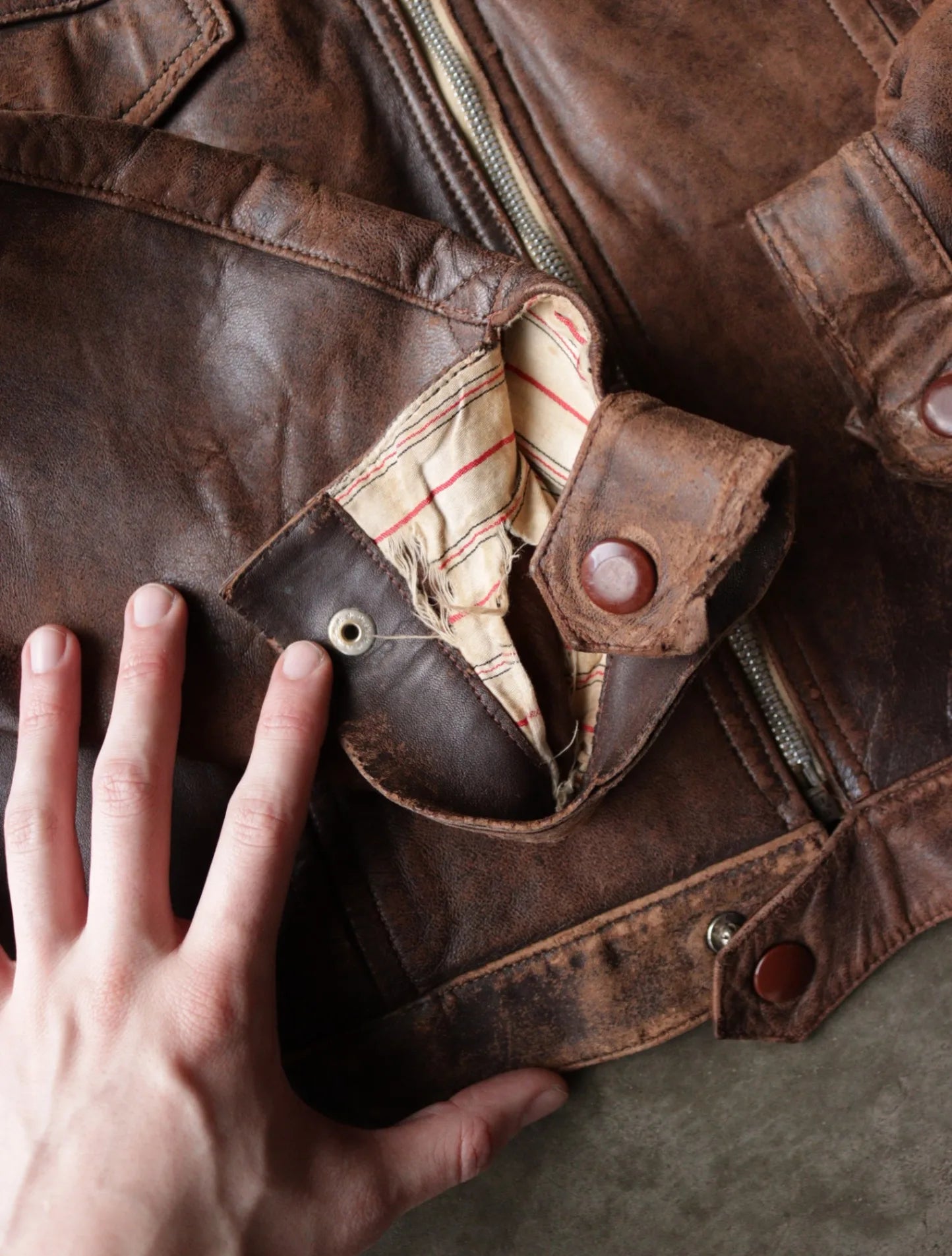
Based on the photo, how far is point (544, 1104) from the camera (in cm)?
109

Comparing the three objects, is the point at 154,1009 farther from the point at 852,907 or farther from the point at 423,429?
the point at 852,907

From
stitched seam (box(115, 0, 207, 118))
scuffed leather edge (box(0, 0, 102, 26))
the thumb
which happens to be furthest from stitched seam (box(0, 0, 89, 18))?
the thumb

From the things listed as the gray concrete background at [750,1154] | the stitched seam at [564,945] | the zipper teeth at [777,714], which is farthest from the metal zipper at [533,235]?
the gray concrete background at [750,1154]

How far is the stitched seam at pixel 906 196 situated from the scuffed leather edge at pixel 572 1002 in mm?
583

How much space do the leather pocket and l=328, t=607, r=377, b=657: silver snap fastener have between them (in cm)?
59

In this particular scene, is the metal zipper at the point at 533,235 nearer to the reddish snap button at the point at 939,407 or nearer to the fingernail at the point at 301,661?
the reddish snap button at the point at 939,407

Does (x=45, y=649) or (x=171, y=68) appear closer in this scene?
(x=45, y=649)

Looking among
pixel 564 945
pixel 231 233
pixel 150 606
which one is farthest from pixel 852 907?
pixel 231 233

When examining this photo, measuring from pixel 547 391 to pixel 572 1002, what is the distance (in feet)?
2.04

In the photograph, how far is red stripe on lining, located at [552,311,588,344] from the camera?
90 centimetres

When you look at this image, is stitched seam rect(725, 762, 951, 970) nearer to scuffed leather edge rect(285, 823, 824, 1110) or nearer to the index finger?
scuffed leather edge rect(285, 823, 824, 1110)

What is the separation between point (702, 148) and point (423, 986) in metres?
0.94

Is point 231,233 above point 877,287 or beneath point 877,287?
above

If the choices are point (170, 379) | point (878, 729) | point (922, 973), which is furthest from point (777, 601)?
point (170, 379)
